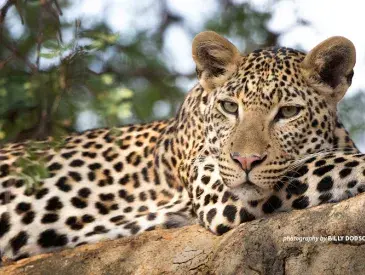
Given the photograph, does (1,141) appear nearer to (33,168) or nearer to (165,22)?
(33,168)

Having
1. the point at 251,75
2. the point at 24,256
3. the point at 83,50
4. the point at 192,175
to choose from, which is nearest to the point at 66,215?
the point at 24,256

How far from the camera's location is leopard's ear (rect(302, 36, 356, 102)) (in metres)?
9.15

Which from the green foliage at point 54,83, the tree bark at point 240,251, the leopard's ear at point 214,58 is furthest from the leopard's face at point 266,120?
the green foliage at point 54,83

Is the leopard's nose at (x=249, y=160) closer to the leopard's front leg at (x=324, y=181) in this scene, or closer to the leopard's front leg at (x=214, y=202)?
the leopard's front leg at (x=324, y=181)

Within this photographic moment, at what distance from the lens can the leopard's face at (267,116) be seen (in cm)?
852

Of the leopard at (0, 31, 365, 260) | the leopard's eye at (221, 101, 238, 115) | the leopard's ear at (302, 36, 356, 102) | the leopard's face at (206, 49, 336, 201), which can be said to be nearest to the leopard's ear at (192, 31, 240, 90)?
the leopard at (0, 31, 365, 260)

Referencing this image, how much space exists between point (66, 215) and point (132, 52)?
1.84 metres

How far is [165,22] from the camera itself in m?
13.0

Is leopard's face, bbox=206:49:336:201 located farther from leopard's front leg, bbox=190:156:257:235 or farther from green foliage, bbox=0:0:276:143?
green foliage, bbox=0:0:276:143

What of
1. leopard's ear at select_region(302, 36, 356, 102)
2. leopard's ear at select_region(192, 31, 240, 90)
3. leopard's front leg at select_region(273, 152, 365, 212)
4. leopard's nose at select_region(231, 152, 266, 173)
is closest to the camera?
leopard's front leg at select_region(273, 152, 365, 212)

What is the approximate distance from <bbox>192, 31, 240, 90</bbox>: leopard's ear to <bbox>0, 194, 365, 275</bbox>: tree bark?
4.48 feet

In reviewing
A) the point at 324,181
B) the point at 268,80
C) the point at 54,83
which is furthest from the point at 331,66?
the point at 54,83

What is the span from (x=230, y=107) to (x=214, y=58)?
0.69 meters

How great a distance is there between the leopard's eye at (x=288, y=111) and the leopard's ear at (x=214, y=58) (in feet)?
2.63
